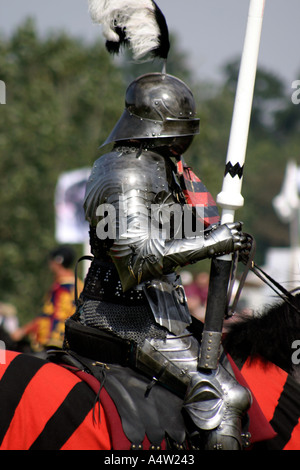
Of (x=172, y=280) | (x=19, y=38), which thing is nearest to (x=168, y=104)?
(x=172, y=280)

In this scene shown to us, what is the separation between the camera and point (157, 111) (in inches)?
145

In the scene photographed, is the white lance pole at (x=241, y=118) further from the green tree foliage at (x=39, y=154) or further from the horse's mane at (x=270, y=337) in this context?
the green tree foliage at (x=39, y=154)

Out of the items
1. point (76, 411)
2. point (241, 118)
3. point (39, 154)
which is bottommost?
point (76, 411)

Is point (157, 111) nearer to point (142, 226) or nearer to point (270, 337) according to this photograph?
point (142, 226)

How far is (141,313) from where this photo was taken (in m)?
3.59

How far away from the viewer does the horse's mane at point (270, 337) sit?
3.92m

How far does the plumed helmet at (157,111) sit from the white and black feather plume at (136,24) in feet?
0.77

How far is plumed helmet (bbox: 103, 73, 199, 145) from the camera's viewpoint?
12.1 ft

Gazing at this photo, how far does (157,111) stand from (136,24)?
1.80 feet

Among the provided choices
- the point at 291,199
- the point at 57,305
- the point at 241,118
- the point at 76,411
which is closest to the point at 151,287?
the point at 76,411

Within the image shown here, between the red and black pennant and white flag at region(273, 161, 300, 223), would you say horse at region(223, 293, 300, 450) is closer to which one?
the red and black pennant

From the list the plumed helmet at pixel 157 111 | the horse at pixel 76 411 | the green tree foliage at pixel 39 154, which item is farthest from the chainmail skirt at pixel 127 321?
the green tree foliage at pixel 39 154

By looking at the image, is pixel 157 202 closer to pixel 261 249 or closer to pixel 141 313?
pixel 141 313

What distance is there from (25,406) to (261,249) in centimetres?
5156
